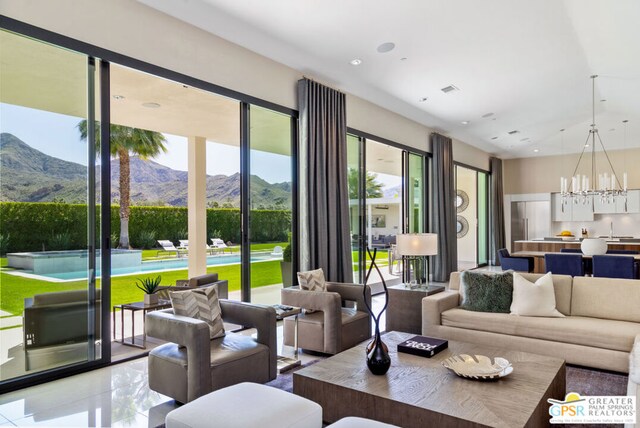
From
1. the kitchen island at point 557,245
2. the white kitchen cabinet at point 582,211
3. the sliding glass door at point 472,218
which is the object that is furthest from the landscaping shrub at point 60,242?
the white kitchen cabinet at point 582,211

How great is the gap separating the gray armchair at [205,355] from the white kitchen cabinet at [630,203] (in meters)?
11.8

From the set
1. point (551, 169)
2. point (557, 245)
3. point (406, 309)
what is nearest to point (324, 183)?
point (406, 309)

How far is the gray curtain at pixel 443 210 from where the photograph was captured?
9086 millimetres

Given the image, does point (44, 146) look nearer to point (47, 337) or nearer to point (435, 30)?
point (47, 337)

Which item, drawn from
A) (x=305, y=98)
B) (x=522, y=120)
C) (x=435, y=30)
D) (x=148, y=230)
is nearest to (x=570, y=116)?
(x=522, y=120)

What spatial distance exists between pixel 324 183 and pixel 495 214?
8536mm

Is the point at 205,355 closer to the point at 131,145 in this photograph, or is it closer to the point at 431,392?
the point at 431,392

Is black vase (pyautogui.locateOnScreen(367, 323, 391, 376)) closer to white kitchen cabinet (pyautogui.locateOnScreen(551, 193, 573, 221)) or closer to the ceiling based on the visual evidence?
the ceiling

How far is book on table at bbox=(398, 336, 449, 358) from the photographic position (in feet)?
9.71

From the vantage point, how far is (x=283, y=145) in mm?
5652

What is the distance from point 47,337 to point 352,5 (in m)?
4.12

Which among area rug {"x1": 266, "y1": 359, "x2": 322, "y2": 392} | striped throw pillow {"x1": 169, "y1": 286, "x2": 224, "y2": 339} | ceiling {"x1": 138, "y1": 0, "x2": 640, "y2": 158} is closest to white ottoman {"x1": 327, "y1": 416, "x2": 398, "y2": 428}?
area rug {"x1": 266, "y1": 359, "x2": 322, "y2": 392}

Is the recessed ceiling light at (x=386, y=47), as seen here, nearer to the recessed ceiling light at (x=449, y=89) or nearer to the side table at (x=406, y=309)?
the recessed ceiling light at (x=449, y=89)

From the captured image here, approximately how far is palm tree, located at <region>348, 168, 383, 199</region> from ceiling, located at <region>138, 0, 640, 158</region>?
4.16 feet
